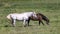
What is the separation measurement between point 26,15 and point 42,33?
348 cm

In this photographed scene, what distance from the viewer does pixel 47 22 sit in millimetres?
17078

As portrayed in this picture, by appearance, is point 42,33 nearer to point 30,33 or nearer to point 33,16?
point 30,33

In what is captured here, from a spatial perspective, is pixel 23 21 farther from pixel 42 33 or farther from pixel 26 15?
pixel 42 33

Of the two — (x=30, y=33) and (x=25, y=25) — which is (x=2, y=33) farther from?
(x=25, y=25)

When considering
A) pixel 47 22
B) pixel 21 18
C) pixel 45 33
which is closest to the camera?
pixel 45 33

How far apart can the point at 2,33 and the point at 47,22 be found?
458 centimetres

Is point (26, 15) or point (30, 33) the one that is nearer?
point (30, 33)

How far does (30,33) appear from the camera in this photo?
1280cm

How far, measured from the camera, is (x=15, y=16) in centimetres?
1595

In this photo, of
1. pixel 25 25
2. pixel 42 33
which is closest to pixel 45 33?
pixel 42 33

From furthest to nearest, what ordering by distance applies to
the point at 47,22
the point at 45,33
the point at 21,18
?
the point at 47,22
the point at 21,18
the point at 45,33

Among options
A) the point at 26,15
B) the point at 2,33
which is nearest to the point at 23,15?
the point at 26,15

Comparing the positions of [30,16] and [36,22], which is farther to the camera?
[36,22]

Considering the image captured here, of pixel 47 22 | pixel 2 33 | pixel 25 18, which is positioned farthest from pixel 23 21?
pixel 2 33
